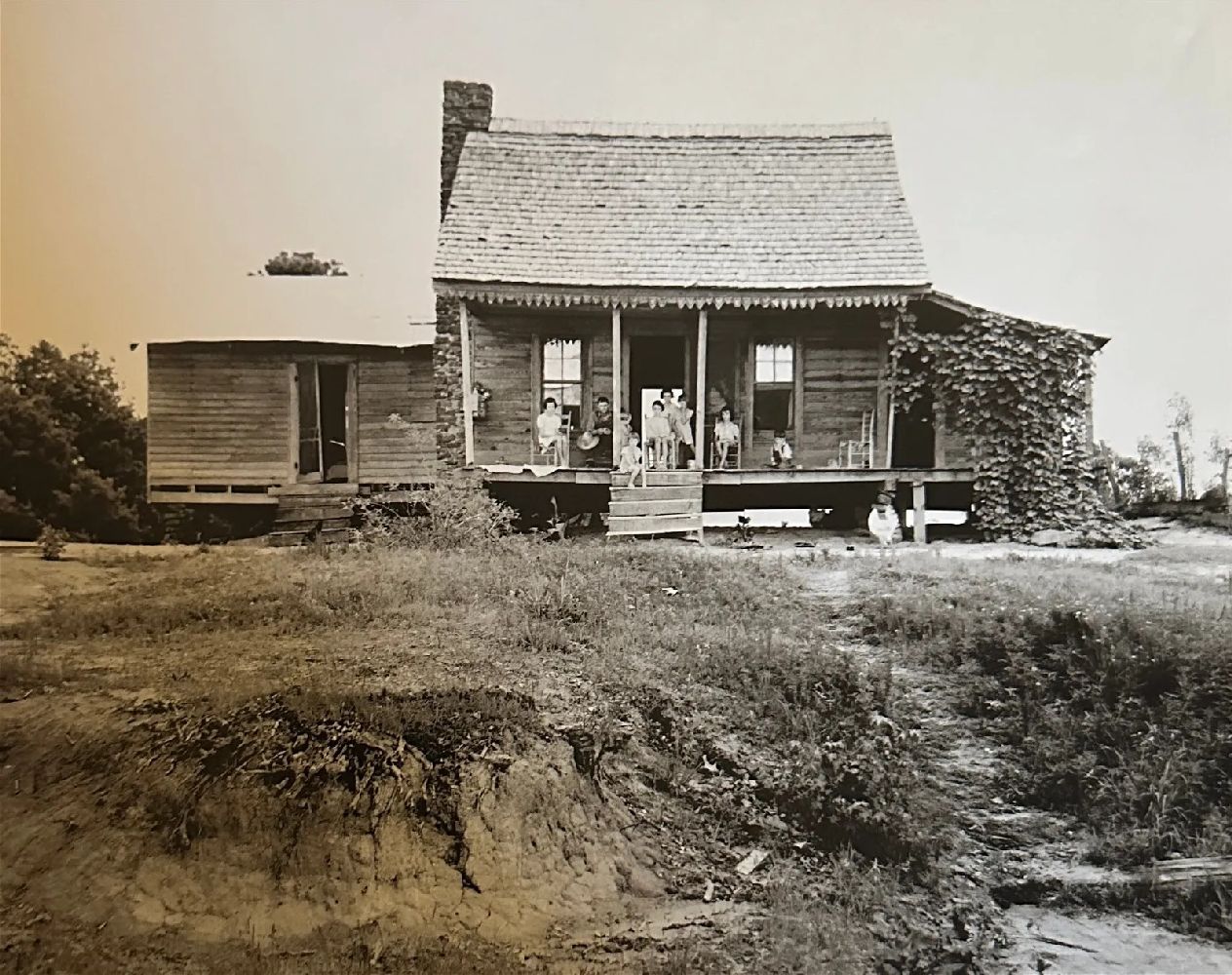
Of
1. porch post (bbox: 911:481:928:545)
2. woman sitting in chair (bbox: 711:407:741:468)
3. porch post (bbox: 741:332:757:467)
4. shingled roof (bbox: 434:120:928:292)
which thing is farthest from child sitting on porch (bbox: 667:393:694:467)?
porch post (bbox: 911:481:928:545)

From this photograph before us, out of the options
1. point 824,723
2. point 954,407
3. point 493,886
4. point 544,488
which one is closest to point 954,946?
point 824,723

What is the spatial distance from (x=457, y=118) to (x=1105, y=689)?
3690 millimetres

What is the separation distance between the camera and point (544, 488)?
4.69 meters

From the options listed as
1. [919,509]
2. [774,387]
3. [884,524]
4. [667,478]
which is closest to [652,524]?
[667,478]

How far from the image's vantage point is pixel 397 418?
4.77 metres

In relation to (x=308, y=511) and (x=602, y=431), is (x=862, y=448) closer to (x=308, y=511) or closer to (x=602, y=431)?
(x=602, y=431)

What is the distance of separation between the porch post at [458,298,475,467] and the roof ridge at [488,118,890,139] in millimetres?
1427

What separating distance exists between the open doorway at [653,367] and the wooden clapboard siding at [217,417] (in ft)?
7.25

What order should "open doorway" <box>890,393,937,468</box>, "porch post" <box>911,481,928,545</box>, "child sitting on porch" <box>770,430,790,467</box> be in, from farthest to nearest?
"child sitting on porch" <box>770,430,790,467</box>
"open doorway" <box>890,393,937,468</box>
"porch post" <box>911,481,928,545</box>

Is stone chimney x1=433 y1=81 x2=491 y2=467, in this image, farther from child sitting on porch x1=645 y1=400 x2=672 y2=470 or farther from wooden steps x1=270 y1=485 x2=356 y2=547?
child sitting on porch x1=645 y1=400 x2=672 y2=470

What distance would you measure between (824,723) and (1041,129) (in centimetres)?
272

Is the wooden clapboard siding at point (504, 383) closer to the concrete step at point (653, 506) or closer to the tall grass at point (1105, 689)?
the concrete step at point (653, 506)

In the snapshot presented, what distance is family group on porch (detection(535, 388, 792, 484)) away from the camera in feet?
15.9

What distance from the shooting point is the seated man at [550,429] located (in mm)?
5500
